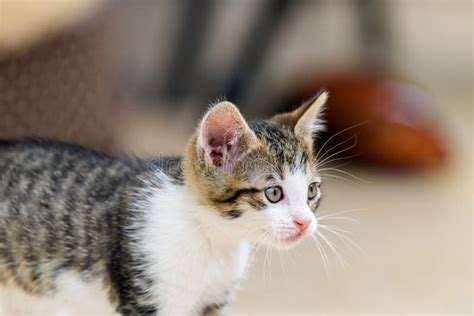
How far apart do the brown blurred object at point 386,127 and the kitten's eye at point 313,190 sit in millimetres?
Result: 1525

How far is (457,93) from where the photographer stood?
3965 mm

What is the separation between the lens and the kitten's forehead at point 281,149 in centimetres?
119

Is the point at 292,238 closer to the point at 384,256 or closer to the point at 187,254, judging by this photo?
the point at 187,254

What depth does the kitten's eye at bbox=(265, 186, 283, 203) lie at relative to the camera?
1.17 m

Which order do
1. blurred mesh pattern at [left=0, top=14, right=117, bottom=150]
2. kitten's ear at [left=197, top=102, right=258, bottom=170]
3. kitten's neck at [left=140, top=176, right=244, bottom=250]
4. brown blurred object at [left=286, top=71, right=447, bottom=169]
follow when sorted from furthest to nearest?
brown blurred object at [left=286, top=71, right=447, bottom=169]
blurred mesh pattern at [left=0, top=14, right=117, bottom=150]
kitten's neck at [left=140, top=176, right=244, bottom=250]
kitten's ear at [left=197, top=102, right=258, bottom=170]

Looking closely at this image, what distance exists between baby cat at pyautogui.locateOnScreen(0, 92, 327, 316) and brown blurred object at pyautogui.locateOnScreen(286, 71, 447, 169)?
1.52 m

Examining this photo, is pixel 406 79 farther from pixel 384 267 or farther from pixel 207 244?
pixel 207 244

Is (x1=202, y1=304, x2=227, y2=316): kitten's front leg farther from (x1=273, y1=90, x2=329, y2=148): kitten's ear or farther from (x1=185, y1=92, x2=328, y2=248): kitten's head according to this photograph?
(x1=273, y1=90, x2=329, y2=148): kitten's ear

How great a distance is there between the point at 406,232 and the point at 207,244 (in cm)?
127

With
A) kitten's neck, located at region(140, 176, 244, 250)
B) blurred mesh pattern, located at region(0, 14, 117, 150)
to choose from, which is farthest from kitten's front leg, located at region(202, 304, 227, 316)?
blurred mesh pattern, located at region(0, 14, 117, 150)

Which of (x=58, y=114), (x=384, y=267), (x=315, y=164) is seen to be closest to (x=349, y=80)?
(x=384, y=267)

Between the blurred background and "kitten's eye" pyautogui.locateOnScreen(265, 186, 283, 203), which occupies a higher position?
the blurred background

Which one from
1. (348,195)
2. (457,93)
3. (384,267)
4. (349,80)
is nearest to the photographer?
(384,267)

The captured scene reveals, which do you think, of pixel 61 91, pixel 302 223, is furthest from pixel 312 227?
pixel 61 91
